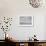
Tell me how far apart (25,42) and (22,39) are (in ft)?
0.26

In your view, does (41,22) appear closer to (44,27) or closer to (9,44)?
(44,27)

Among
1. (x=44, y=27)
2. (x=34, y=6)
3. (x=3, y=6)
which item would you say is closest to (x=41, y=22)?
(x=44, y=27)

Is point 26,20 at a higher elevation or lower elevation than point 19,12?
lower

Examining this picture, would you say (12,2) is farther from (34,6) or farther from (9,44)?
(9,44)

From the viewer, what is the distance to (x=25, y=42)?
2.03m

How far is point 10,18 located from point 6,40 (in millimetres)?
369

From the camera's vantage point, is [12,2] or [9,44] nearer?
[9,44]

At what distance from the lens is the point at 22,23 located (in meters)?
2.10

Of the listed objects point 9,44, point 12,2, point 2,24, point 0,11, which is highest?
point 12,2

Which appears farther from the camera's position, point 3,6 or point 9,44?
point 3,6

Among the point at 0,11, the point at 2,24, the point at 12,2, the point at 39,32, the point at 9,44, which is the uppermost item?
the point at 12,2

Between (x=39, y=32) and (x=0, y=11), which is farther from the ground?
(x=0, y=11)

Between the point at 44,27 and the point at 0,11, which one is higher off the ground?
the point at 0,11

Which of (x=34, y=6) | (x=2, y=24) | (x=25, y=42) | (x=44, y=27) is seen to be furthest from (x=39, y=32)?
(x=2, y=24)
